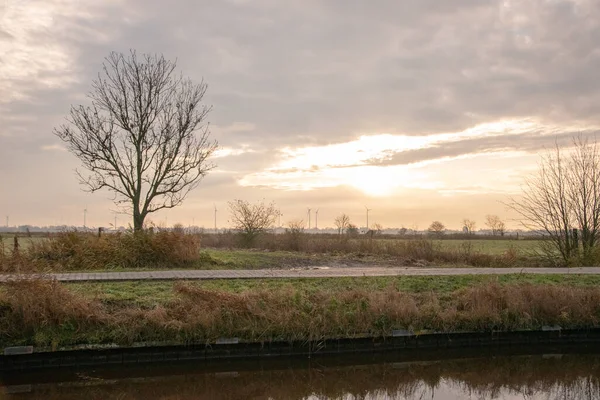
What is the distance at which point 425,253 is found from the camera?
2539 cm

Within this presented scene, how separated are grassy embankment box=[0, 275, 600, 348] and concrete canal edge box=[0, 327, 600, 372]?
16cm

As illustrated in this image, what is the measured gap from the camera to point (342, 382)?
9680mm

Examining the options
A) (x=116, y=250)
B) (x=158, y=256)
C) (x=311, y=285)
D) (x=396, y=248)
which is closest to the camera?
(x=311, y=285)

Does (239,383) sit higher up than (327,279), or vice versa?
(327,279)

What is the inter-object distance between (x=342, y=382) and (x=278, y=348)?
180 cm

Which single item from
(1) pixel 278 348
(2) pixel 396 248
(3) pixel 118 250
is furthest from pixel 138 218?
(2) pixel 396 248

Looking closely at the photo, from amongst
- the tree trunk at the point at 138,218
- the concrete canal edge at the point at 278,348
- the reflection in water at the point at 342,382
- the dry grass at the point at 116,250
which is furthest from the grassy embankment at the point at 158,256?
the reflection in water at the point at 342,382

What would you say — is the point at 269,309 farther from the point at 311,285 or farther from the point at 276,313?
the point at 311,285

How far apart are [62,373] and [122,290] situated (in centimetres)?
313

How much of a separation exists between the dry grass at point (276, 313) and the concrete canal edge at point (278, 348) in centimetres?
17

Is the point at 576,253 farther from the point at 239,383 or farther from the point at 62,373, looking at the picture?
the point at 62,373

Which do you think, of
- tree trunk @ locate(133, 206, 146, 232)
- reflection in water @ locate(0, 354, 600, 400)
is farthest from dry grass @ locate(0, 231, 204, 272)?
reflection in water @ locate(0, 354, 600, 400)

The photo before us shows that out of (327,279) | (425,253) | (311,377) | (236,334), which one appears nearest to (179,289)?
(236,334)

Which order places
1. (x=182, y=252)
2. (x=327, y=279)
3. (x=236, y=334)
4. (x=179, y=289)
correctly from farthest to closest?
1. (x=182, y=252)
2. (x=327, y=279)
3. (x=179, y=289)
4. (x=236, y=334)
